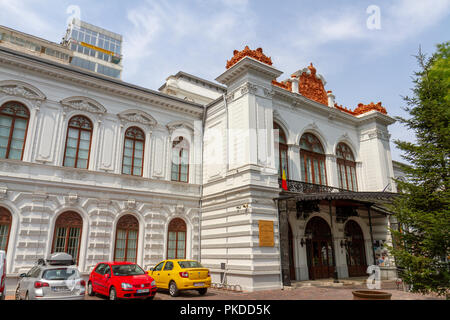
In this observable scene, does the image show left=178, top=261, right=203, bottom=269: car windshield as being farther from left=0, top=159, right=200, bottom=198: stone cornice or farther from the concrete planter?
the concrete planter

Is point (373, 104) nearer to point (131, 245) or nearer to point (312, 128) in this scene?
point (312, 128)

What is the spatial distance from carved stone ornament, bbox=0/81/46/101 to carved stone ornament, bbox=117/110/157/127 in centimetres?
418

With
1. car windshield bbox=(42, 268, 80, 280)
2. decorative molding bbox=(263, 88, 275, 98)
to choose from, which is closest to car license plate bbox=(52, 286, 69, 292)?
car windshield bbox=(42, 268, 80, 280)

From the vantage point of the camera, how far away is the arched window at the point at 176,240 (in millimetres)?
18953

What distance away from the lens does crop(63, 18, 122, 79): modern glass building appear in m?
56.8

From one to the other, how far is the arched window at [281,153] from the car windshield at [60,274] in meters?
12.8

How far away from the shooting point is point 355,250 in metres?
22.9

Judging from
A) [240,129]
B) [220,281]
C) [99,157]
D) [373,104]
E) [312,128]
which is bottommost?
[220,281]

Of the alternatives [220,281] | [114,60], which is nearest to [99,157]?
[220,281]

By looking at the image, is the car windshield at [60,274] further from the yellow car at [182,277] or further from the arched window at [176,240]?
the arched window at [176,240]

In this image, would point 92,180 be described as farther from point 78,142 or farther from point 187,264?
point 187,264

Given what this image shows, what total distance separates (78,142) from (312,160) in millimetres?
14969
